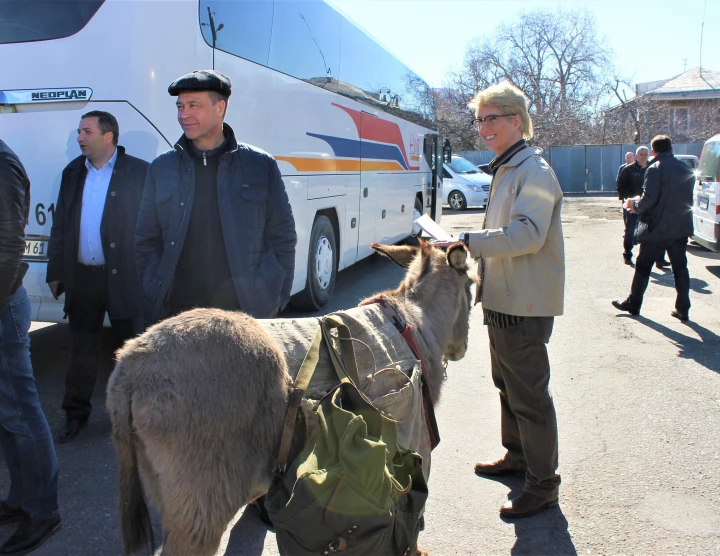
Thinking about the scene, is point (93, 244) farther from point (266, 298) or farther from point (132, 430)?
point (132, 430)

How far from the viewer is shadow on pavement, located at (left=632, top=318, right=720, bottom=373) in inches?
230

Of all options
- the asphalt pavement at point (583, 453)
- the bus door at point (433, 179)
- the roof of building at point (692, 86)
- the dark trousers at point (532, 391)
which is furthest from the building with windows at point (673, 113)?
the dark trousers at point (532, 391)

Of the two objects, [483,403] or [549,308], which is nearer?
[549,308]

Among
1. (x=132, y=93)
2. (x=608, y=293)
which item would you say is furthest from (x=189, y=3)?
(x=608, y=293)

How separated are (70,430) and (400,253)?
2725 millimetres

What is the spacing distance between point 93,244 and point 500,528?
333 cm

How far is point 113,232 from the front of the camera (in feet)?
13.6

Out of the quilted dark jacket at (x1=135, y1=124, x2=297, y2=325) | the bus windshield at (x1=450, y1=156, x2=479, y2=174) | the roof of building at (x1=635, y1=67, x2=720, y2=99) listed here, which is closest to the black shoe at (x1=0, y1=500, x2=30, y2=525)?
the quilted dark jacket at (x1=135, y1=124, x2=297, y2=325)

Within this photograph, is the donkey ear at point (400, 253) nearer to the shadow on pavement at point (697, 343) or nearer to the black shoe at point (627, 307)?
the shadow on pavement at point (697, 343)

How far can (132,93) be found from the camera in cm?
459

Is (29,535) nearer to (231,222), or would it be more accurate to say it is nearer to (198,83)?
(231,222)

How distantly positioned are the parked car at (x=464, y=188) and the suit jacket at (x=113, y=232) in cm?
1891

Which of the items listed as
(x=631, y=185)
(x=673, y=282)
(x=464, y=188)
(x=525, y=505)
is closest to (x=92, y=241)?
(x=525, y=505)

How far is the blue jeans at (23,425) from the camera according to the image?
9.64ft
